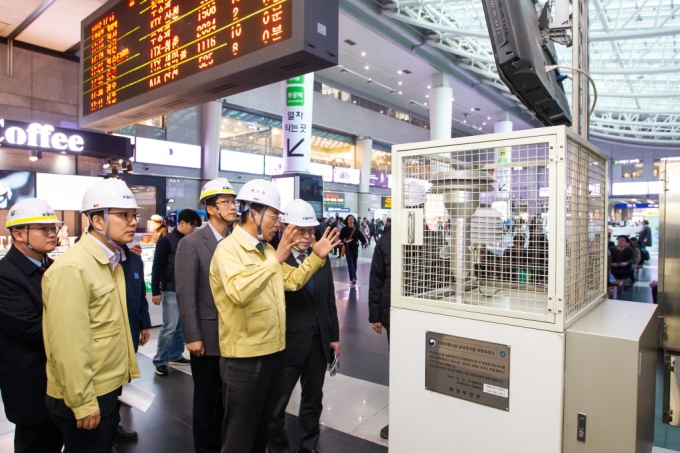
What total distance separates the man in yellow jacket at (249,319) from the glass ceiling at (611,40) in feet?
33.2

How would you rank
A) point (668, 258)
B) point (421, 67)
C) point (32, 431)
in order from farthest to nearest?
point (421, 67), point (668, 258), point (32, 431)

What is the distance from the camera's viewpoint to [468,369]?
5.85 ft

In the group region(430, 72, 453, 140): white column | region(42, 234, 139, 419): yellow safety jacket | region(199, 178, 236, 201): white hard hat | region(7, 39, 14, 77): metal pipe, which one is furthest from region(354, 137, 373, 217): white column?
region(42, 234, 139, 419): yellow safety jacket

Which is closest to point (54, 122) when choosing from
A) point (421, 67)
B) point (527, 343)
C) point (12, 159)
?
point (12, 159)

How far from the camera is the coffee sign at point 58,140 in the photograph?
6301 mm

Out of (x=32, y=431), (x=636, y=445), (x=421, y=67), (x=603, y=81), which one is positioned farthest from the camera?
(x=603, y=81)

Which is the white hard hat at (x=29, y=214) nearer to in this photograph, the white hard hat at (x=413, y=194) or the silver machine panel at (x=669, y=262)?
the white hard hat at (x=413, y=194)

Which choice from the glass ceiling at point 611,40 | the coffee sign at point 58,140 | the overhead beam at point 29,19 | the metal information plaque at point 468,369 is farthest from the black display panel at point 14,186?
the glass ceiling at point 611,40

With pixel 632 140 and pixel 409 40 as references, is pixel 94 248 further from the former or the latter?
pixel 632 140

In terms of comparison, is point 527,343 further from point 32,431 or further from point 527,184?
point 32,431

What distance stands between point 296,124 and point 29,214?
308 inches

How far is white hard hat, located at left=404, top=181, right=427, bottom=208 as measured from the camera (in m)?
2.02

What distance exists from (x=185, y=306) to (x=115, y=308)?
2.71 ft

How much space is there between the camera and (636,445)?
1.55 meters
